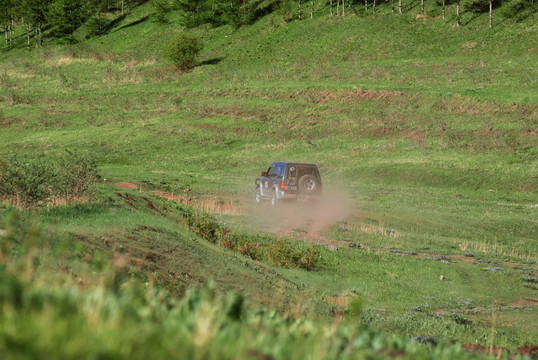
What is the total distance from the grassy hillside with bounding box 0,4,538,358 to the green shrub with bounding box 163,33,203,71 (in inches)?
69.4

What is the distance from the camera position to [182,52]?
2982 inches

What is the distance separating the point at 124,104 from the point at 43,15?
178 ft

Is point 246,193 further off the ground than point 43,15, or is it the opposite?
point 43,15

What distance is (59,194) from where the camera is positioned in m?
20.5

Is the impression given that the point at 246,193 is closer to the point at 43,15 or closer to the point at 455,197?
the point at 455,197

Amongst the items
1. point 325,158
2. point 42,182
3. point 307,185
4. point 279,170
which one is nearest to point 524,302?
point 307,185

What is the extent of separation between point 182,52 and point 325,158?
33487mm

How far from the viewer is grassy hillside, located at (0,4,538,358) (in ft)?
48.8

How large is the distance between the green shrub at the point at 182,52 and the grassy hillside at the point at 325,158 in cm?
176

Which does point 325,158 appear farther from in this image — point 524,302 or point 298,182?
point 524,302

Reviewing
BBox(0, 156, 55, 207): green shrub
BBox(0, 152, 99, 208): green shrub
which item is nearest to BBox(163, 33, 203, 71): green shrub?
BBox(0, 152, 99, 208): green shrub

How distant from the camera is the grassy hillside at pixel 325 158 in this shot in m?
14.9

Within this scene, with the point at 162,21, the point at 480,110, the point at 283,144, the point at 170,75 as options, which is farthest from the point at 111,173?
the point at 162,21

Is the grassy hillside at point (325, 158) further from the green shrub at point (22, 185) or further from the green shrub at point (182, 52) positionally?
the green shrub at point (182, 52)
